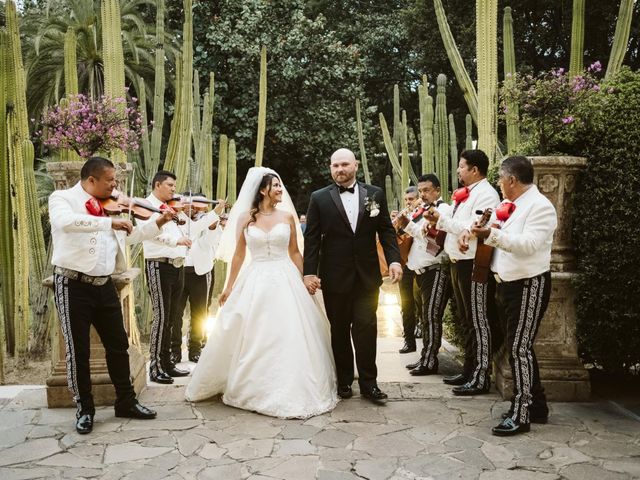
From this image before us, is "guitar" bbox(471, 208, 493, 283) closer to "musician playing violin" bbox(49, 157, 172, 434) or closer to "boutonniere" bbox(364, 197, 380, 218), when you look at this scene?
"boutonniere" bbox(364, 197, 380, 218)

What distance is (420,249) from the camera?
556 centimetres

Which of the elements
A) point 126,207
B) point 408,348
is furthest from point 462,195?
point 126,207

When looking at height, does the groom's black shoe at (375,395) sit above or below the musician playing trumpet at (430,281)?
below

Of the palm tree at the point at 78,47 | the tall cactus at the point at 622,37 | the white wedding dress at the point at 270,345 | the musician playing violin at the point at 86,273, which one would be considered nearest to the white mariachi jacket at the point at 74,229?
the musician playing violin at the point at 86,273

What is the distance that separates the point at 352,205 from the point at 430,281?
1.28 meters

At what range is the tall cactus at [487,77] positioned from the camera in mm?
6078

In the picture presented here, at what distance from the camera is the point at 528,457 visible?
345cm

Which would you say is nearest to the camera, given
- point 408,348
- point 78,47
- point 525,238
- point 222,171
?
point 525,238

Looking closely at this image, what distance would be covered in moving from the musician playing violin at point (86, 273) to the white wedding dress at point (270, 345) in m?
0.61

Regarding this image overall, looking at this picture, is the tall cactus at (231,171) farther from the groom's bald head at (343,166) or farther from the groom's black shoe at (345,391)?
the groom's black shoe at (345,391)

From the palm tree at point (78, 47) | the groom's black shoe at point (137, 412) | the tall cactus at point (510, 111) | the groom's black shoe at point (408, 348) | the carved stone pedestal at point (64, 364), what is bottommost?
the groom's black shoe at point (408, 348)

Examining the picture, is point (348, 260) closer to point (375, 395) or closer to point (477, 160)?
point (375, 395)

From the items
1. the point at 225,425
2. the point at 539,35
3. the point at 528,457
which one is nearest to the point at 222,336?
the point at 225,425

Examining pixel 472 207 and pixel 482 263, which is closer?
pixel 482 263
